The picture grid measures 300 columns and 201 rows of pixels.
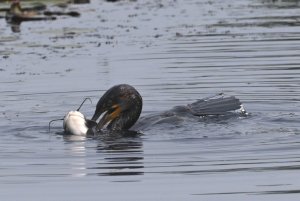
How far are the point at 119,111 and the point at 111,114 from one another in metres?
0.10

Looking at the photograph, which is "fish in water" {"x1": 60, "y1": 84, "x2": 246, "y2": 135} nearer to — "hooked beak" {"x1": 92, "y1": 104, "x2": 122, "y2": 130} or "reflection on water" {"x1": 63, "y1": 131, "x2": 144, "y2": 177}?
"hooked beak" {"x1": 92, "y1": 104, "x2": 122, "y2": 130}

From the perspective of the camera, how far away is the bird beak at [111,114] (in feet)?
44.1

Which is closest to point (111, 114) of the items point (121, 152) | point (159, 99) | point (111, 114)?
point (111, 114)

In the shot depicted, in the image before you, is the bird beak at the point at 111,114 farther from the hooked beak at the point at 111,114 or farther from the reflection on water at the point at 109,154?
the reflection on water at the point at 109,154

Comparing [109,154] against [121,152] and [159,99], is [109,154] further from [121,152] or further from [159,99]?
[159,99]

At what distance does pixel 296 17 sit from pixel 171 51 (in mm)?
6416

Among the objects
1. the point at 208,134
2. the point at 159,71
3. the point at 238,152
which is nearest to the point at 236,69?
the point at 159,71

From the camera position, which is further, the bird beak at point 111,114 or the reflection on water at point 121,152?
the bird beak at point 111,114

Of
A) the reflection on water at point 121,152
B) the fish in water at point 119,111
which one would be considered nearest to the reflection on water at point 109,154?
the reflection on water at point 121,152

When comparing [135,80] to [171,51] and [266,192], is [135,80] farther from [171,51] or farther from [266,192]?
[266,192]

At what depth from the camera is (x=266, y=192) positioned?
9.36 meters

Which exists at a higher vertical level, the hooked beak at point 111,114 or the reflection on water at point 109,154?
the hooked beak at point 111,114

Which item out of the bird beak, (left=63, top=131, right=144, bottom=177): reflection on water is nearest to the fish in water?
the bird beak

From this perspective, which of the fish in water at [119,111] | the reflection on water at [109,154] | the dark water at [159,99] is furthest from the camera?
the fish in water at [119,111]
